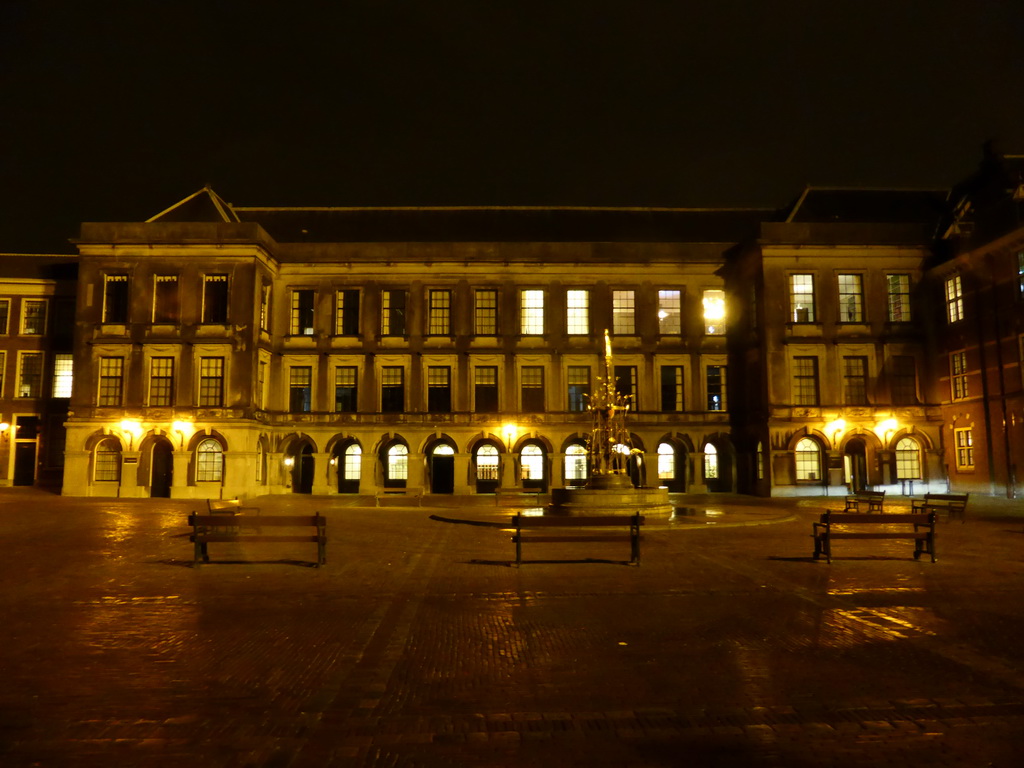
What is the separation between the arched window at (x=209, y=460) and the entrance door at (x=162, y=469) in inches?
79.9

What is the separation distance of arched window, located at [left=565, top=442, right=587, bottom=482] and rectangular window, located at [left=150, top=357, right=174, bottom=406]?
20020 millimetres

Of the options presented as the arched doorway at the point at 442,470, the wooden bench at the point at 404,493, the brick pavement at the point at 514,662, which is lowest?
the brick pavement at the point at 514,662

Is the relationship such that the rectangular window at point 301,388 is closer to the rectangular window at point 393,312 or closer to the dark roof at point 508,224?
the rectangular window at point 393,312

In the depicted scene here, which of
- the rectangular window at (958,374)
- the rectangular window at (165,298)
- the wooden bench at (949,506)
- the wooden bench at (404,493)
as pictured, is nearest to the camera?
the wooden bench at (949,506)

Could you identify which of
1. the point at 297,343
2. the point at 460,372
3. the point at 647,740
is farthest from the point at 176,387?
the point at 647,740

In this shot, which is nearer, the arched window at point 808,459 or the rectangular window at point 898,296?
the arched window at point 808,459

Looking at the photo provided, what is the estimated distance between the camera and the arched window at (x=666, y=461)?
43719 millimetres

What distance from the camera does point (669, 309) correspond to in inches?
1730

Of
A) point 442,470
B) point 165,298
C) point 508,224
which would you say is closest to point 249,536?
point 165,298

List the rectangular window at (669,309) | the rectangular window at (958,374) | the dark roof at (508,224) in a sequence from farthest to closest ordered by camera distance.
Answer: the dark roof at (508,224) → the rectangular window at (669,309) → the rectangular window at (958,374)

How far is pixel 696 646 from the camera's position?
8.07m

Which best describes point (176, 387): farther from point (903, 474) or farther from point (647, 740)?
point (647, 740)

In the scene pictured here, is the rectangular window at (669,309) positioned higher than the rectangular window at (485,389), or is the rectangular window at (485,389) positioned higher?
the rectangular window at (669,309)

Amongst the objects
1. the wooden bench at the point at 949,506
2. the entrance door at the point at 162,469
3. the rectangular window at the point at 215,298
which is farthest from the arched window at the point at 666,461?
the entrance door at the point at 162,469
